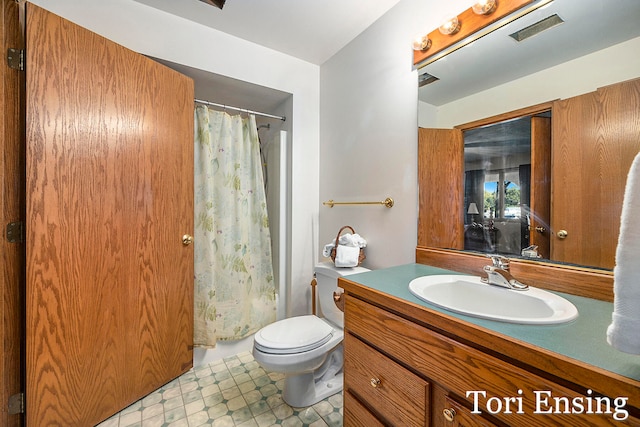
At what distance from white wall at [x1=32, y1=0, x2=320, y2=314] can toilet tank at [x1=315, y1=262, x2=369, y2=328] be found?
521 mm

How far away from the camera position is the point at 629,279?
0.42 m

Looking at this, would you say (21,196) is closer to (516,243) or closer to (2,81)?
(2,81)

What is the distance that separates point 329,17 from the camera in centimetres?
164

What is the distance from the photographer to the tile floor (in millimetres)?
1332

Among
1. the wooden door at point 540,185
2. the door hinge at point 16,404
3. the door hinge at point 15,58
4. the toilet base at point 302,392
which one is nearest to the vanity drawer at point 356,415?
the toilet base at point 302,392

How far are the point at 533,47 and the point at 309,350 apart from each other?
1.66 m

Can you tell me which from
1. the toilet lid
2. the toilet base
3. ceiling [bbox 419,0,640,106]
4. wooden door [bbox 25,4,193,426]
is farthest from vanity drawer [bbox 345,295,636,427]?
wooden door [bbox 25,4,193,426]

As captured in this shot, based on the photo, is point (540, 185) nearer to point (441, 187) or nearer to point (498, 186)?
point (498, 186)

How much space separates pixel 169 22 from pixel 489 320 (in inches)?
87.4

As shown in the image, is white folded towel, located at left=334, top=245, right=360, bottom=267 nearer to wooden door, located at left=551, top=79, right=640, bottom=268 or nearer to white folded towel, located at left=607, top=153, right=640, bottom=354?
wooden door, located at left=551, top=79, right=640, bottom=268

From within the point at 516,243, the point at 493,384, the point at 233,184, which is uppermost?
the point at 233,184

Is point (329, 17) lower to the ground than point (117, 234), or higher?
higher

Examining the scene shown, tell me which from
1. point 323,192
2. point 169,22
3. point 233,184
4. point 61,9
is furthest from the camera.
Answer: point 323,192

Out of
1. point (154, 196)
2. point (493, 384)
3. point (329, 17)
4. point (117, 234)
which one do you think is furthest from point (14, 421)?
point (329, 17)
